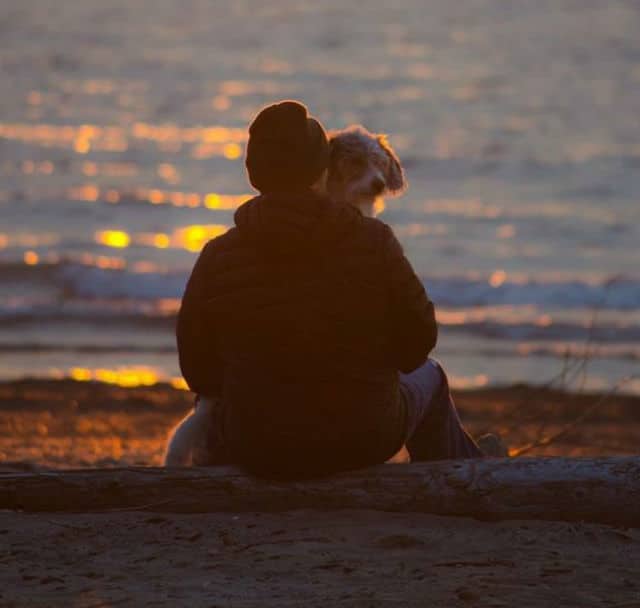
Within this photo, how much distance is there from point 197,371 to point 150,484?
19.4 inches

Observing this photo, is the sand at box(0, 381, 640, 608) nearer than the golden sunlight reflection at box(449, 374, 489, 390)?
Yes

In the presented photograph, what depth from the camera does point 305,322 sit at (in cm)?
508

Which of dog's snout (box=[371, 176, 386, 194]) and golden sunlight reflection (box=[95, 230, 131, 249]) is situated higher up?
golden sunlight reflection (box=[95, 230, 131, 249])

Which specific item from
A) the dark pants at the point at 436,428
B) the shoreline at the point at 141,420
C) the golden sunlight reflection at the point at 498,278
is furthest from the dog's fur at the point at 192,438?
the golden sunlight reflection at the point at 498,278

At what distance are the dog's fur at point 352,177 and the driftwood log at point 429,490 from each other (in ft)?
0.79

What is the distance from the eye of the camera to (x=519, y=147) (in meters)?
24.2

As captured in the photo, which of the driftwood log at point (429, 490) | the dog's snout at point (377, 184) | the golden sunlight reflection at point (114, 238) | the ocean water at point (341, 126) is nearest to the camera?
the driftwood log at point (429, 490)

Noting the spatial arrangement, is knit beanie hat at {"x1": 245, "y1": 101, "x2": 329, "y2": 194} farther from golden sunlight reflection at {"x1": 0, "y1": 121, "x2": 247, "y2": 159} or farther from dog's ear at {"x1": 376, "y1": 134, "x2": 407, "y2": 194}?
golden sunlight reflection at {"x1": 0, "y1": 121, "x2": 247, "y2": 159}

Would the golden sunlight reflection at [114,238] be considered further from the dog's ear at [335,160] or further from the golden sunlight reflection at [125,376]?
the dog's ear at [335,160]

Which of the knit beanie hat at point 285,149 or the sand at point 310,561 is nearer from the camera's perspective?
the sand at point 310,561

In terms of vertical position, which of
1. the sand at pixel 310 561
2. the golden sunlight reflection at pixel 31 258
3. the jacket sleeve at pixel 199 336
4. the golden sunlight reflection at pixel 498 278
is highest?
the golden sunlight reflection at pixel 31 258

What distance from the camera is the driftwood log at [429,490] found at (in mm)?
5391

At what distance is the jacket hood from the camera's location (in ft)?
16.4

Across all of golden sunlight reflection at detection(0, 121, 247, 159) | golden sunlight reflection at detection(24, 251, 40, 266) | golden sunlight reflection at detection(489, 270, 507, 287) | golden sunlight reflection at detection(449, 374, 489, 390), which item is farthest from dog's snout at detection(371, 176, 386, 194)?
golden sunlight reflection at detection(0, 121, 247, 159)
